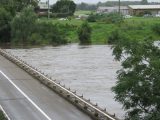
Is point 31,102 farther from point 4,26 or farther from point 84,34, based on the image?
point 84,34

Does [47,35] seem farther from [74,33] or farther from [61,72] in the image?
[61,72]

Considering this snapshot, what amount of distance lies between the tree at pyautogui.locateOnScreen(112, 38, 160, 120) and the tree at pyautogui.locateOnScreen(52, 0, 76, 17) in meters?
133

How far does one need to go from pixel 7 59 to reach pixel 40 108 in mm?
30120

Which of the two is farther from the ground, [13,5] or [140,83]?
[13,5]

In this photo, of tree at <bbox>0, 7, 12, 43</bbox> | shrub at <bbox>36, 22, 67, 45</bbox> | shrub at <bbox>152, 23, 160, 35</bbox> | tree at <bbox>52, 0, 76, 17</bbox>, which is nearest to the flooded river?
shrub at <bbox>36, 22, 67, 45</bbox>

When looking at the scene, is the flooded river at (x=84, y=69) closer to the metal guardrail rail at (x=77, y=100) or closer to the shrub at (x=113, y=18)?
the metal guardrail rail at (x=77, y=100)

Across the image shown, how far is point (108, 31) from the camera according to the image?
4038 inches

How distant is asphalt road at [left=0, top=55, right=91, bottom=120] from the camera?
2730 cm

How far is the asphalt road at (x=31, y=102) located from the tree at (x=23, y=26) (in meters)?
47.5

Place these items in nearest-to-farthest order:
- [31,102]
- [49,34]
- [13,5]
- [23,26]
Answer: [31,102]
[23,26]
[49,34]
[13,5]

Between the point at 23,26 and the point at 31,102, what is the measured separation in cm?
5975

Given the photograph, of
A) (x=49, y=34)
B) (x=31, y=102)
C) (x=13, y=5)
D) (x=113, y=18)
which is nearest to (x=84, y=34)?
(x=49, y=34)

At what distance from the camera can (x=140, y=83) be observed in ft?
65.5

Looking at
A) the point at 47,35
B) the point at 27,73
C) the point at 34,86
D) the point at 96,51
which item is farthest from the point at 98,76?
the point at 47,35
